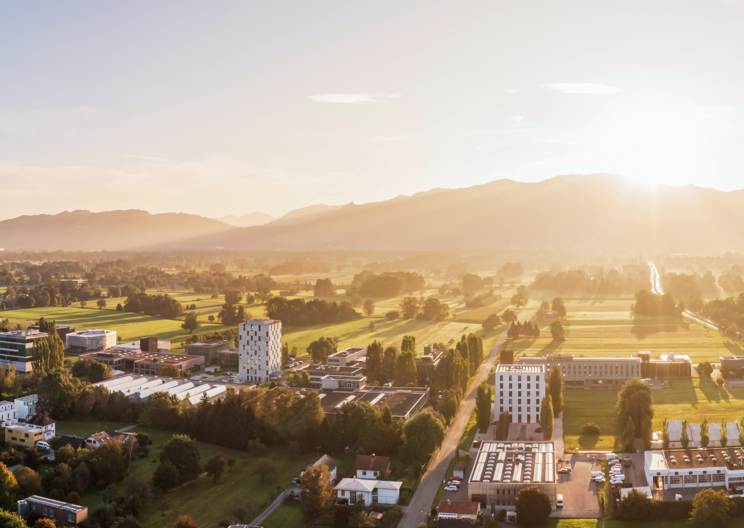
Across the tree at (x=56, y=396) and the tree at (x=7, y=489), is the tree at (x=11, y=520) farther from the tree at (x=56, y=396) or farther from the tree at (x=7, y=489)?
the tree at (x=56, y=396)

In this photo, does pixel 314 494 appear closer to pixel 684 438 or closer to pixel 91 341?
pixel 684 438

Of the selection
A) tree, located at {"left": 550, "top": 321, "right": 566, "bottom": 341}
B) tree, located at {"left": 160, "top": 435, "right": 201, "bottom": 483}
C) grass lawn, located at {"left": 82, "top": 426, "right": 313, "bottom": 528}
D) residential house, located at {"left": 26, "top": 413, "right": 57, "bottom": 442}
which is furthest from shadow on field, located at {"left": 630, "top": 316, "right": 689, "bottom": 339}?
residential house, located at {"left": 26, "top": 413, "right": 57, "bottom": 442}

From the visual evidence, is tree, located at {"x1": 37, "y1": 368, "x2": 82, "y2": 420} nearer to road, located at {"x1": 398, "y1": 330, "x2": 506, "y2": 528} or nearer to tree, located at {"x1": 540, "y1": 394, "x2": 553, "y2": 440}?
road, located at {"x1": 398, "y1": 330, "x2": 506, "y2": 528}

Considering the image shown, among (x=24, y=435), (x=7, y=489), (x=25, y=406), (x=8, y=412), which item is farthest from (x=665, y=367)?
(x=8, y=412)

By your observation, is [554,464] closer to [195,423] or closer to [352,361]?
[195,423]

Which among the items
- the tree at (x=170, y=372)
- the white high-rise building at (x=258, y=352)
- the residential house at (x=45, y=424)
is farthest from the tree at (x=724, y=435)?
the tree at (x=170, y=372)

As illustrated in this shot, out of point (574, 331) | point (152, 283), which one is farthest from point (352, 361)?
point (152, 283)
